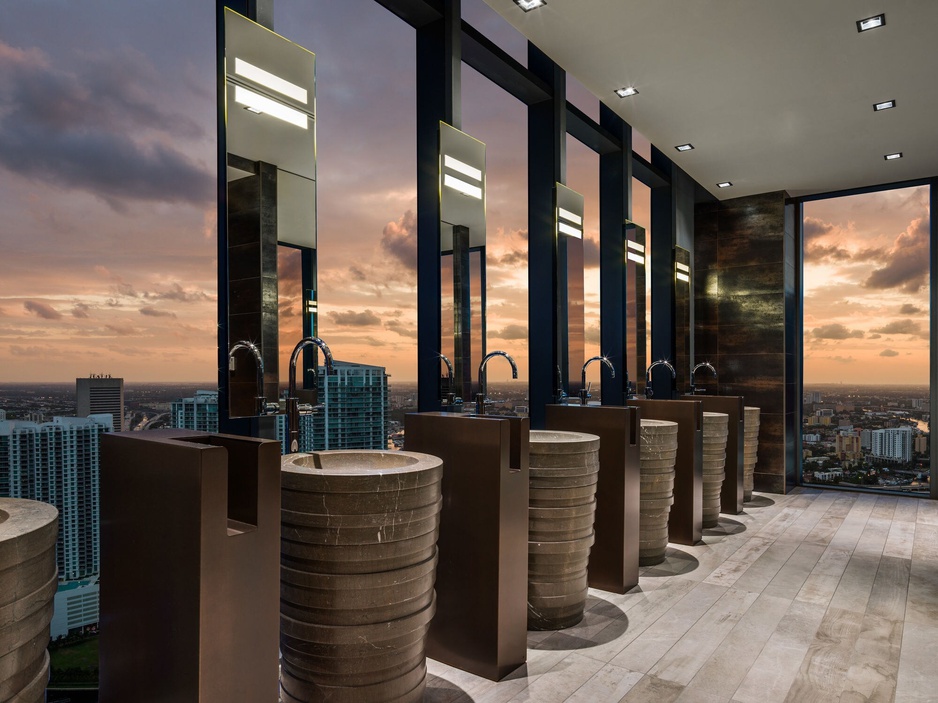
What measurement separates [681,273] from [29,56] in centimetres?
526

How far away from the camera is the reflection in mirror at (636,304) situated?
4926mm

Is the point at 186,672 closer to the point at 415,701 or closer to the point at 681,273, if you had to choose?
the point at 415,701

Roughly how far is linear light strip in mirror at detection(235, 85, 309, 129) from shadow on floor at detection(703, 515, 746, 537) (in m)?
3.86

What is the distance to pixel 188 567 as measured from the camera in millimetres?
1425

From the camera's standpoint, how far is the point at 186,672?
1431 mm

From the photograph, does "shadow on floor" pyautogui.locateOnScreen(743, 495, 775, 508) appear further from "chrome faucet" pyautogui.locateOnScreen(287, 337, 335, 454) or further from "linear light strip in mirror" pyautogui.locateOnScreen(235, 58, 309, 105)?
"linear light strip in mirror" pyautogui.locateOnScreen(235, 58, 309, 105)

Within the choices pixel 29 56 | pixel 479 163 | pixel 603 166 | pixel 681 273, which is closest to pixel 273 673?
pixel 29 56

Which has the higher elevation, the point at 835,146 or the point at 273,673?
the point at 835,146

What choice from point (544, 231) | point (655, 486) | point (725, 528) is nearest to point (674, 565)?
point (655, 486)

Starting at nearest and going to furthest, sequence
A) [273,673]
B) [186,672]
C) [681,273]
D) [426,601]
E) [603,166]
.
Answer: [186,672]
[273,673]
[426,601]
[603,166]
[681,273]

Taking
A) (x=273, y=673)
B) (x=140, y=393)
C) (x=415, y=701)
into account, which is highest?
(x=140, y=393)

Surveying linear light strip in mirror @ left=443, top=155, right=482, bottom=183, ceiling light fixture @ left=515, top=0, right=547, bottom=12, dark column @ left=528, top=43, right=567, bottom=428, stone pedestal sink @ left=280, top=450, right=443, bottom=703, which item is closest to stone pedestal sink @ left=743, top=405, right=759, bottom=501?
dark column @ left=528, top=43, right=567, bottom=428

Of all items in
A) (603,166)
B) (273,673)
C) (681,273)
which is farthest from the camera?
(681,273)

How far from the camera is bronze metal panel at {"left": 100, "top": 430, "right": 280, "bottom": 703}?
4.66 ft
